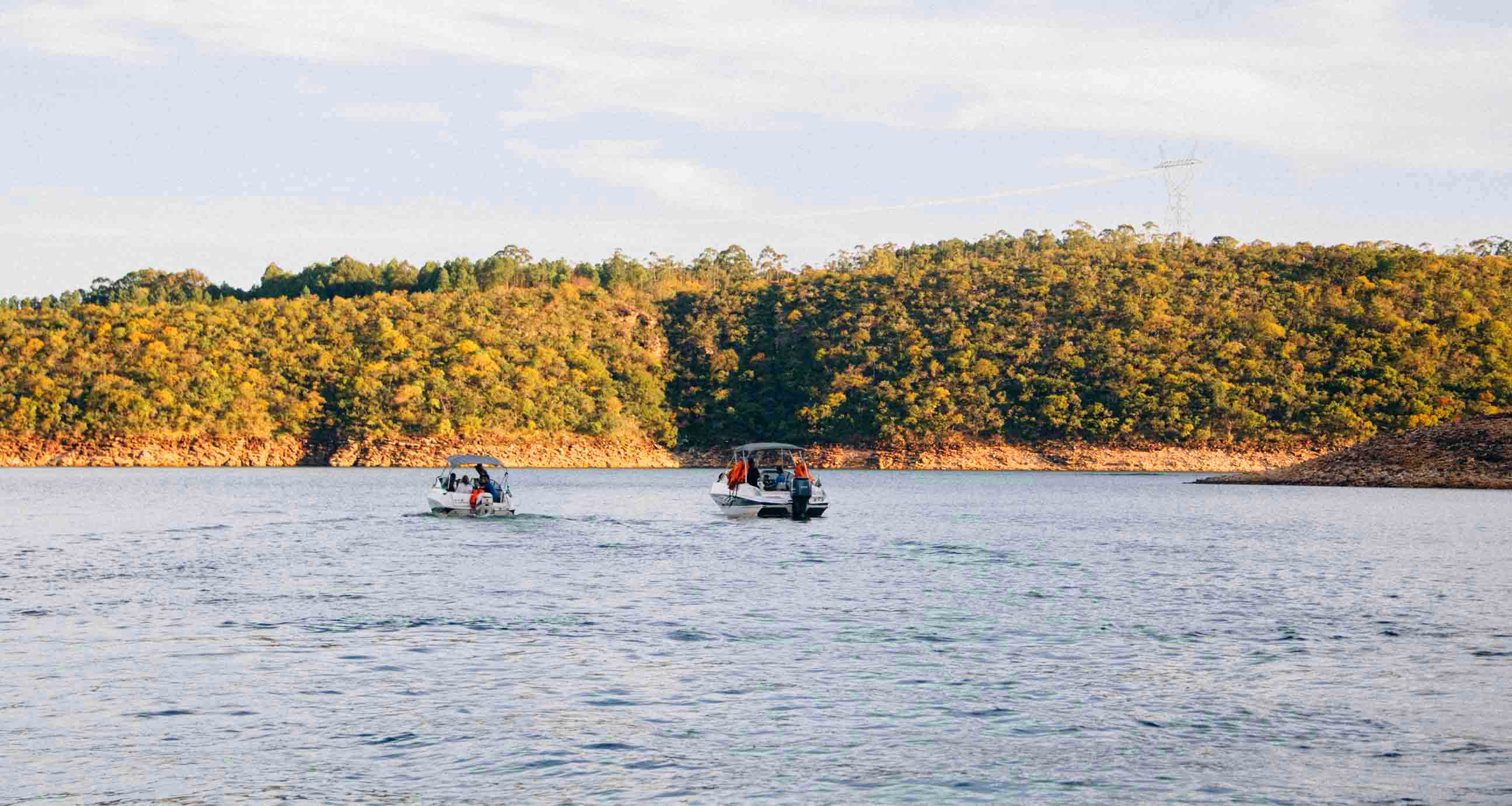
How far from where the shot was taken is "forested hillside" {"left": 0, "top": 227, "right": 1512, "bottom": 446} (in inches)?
6166

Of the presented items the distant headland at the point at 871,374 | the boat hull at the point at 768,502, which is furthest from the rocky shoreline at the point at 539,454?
the boat hull at the point at 768,502

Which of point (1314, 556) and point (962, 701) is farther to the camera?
point (1314, 556)

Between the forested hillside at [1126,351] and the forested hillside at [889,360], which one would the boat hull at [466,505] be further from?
the forested hillside at [1126,351]

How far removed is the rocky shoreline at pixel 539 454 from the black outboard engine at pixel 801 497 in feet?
330

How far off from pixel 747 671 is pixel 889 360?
156 m

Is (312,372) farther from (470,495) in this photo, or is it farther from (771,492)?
(771,492)

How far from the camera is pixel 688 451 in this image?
184 m

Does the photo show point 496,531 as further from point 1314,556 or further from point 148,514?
point 1314,556

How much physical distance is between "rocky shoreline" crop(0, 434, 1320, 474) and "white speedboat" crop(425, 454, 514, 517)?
91292 millimetres

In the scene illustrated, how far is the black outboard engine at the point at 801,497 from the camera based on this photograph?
195ft

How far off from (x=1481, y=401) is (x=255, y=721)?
161 metres

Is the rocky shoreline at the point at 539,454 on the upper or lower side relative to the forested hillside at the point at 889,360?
lower

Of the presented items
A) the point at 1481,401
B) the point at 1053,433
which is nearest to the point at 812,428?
the point at 1053,433

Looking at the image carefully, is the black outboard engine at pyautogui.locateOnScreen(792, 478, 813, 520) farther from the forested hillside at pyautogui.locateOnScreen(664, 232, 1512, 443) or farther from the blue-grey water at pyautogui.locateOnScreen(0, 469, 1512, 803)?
the forested hillside at pyautogui.locateOnScreen(664, 232, 1512, 443)
